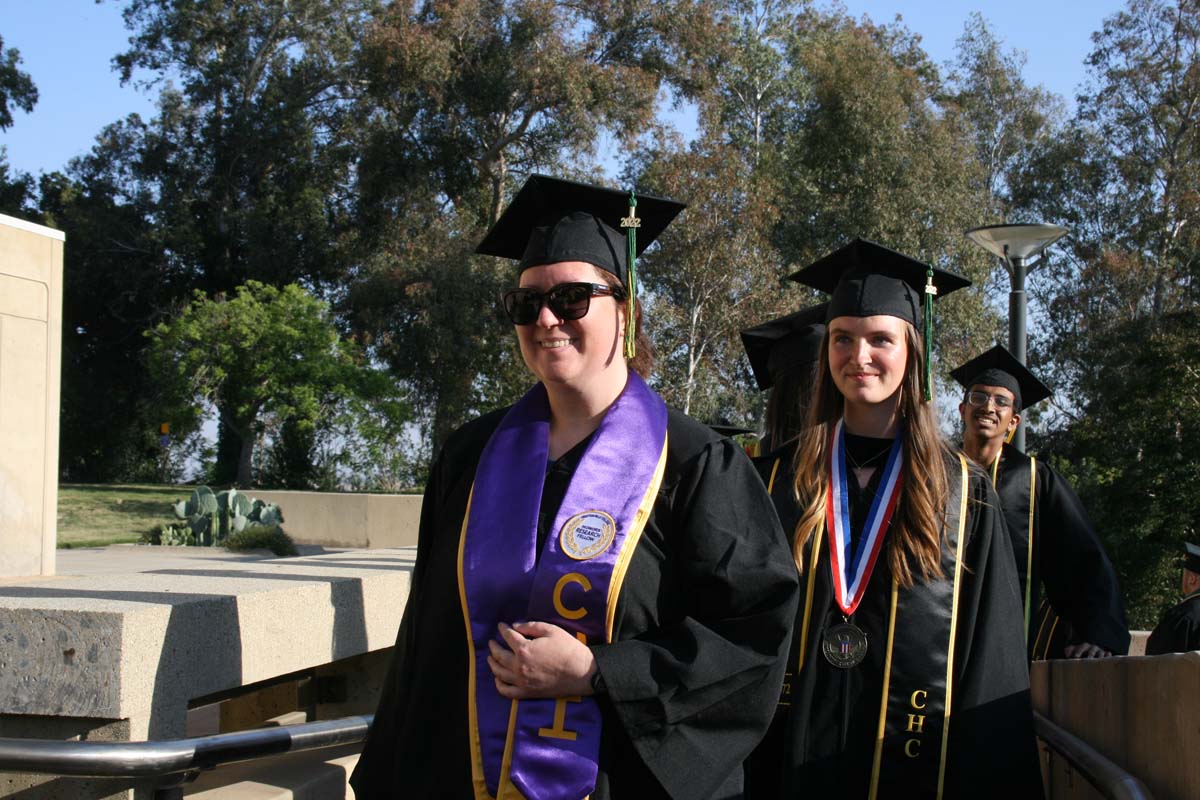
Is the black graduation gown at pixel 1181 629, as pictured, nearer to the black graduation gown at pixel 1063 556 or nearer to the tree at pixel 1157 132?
the black graduation gown at pixel 1063 556

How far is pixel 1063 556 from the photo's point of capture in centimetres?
467

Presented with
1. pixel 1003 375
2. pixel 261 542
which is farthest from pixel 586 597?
pixel 261 542

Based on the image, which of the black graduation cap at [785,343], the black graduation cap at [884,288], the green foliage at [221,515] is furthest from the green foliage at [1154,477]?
the black graduation cap at [884,288]

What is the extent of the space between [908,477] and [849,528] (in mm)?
207

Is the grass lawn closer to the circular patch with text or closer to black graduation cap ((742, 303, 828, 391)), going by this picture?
black graduation cap ((742, 303, 828, 391))

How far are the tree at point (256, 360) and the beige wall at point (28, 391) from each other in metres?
19.9

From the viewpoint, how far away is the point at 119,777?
218 cm

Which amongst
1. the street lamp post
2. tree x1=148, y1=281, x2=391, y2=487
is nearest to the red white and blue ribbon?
the street lamp post

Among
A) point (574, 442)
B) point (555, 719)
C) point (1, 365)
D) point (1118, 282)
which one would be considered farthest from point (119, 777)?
point (1118, 282)

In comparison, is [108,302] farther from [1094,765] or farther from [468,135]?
[1094,765]

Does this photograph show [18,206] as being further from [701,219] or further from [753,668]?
[753,668]

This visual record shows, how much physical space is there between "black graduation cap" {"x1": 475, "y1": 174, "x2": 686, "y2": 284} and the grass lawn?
1364 centimetres

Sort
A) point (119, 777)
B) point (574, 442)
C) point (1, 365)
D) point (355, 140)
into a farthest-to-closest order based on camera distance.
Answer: point (355, 140)
point (1, 365)
point (574, 442)
point (119, 777)

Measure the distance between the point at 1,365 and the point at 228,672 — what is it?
409cm
